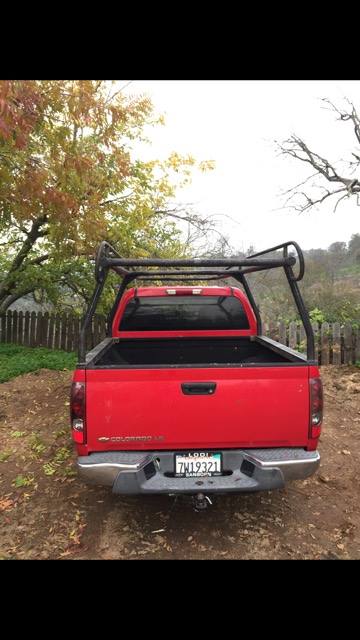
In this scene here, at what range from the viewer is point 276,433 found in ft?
8.62

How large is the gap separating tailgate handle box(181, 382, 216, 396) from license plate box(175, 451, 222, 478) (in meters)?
0.43

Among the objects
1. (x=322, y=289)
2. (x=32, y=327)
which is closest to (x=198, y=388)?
(x=32, y=327)

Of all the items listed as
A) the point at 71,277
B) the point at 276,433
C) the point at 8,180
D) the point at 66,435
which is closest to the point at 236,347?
the point at 276,433

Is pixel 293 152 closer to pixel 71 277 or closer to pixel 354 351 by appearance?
pixel 354 351

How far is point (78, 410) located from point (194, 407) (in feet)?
2.55

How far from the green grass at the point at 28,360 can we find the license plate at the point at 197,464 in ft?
19.5

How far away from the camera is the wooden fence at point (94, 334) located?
28.7ft

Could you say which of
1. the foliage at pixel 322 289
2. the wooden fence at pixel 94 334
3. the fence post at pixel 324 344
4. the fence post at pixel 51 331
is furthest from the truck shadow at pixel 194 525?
the fence post at pixel 51 331

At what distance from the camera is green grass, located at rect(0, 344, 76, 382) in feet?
26.3

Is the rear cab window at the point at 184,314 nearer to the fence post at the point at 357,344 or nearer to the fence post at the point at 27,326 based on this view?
the fence post at the point at 357,344

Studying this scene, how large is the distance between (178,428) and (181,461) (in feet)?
0.80

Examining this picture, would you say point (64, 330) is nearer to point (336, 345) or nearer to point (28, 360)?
point (28, 360)

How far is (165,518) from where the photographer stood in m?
3.24

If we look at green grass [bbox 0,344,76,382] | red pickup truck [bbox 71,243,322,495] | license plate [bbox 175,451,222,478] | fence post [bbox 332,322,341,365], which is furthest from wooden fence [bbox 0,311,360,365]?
license plate [bbox 175,451,222,478]
